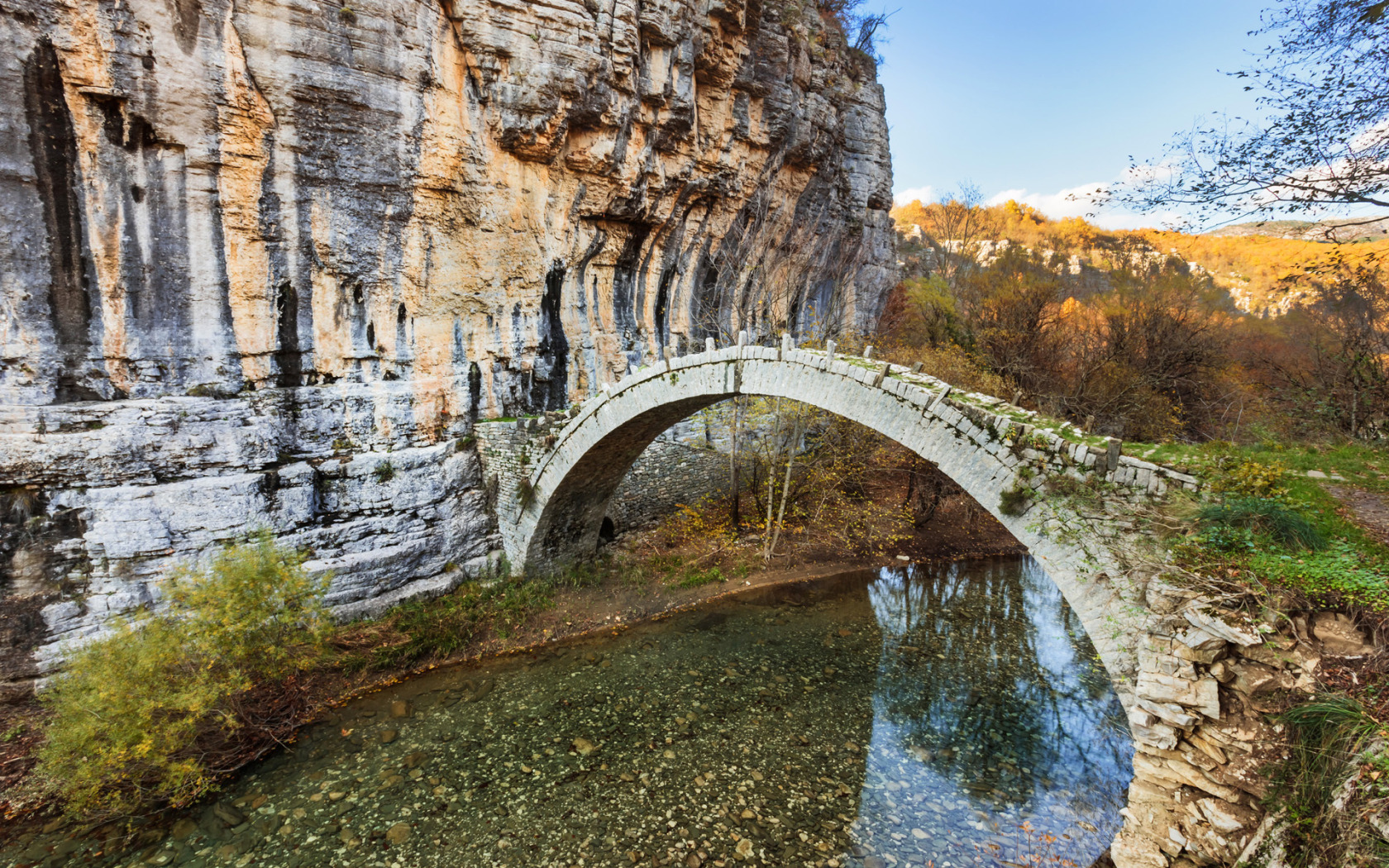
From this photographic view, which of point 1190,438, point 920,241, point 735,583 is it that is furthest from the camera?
point 920,241

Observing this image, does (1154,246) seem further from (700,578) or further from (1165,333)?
(700,578)

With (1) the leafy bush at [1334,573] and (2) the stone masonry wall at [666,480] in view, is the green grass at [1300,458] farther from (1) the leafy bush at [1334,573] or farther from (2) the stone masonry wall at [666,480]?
(2) the stone masonry wall at [666,480]

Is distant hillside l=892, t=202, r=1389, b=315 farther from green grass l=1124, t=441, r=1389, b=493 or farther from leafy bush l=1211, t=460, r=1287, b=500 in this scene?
leafy bush l=1211, t=460, r=1287, b=500

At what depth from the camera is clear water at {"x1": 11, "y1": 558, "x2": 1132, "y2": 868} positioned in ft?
17.1

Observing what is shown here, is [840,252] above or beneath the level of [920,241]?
beneath

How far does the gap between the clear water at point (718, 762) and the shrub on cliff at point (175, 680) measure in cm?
74

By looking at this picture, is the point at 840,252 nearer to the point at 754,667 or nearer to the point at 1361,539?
the point at 754,667

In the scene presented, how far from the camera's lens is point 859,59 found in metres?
17.8

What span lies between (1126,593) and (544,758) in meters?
6.22

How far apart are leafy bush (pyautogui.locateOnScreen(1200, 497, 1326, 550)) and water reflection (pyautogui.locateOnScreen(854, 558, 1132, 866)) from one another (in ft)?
11.7

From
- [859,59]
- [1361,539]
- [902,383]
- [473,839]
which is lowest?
[473,839]

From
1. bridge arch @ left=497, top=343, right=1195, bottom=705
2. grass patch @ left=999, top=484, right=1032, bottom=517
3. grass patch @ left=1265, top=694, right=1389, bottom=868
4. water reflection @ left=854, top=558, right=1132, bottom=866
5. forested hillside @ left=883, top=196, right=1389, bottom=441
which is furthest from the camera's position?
forested hillside @ left=883, top=196, right=1389, bottom=441

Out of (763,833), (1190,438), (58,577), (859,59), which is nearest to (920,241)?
(859,59)

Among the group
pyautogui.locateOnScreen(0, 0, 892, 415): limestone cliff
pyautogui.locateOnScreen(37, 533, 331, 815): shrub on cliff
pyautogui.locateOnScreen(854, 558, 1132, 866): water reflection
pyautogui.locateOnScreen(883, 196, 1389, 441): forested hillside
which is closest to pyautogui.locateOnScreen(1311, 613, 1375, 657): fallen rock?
pyautogui.locateOnScreen(854, 558, 1132, 866): water reflection
